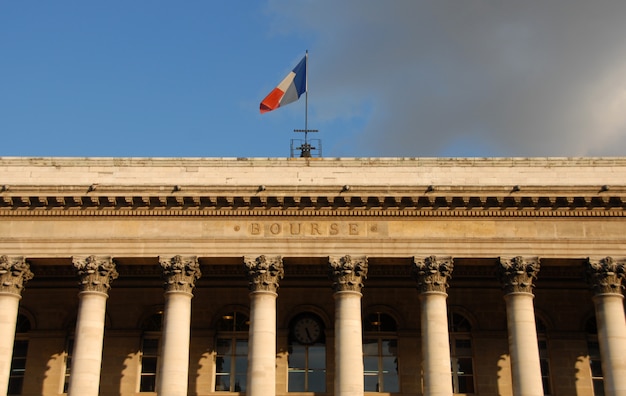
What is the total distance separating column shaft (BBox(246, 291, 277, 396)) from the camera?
3284 cm

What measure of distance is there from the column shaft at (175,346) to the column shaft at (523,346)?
11379 millimetres

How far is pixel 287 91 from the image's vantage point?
4159 centimetres

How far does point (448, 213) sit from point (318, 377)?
8.18 metres

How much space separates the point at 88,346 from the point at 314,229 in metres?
8.92

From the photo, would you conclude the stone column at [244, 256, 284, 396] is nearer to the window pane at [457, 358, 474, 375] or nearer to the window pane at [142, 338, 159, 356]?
the window pane at [142, 338, 159, 356]

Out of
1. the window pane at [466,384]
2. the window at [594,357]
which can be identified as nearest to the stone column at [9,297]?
the window pane at [466,384]

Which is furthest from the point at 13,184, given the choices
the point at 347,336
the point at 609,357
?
the point at 609,357

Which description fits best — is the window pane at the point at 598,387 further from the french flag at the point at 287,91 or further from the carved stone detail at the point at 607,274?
the french flag at the point at 287,91

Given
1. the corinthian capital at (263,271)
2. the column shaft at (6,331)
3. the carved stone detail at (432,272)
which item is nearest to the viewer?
the column shaft at (6,331)

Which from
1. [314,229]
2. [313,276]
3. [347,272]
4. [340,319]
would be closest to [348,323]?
[340,319]

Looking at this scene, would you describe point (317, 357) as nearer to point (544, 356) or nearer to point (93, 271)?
point (544, 356)

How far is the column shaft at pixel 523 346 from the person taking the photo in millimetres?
32719

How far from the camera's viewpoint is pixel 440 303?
111 ft

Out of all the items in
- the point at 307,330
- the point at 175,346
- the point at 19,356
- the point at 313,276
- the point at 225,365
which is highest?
the point at 313,276
